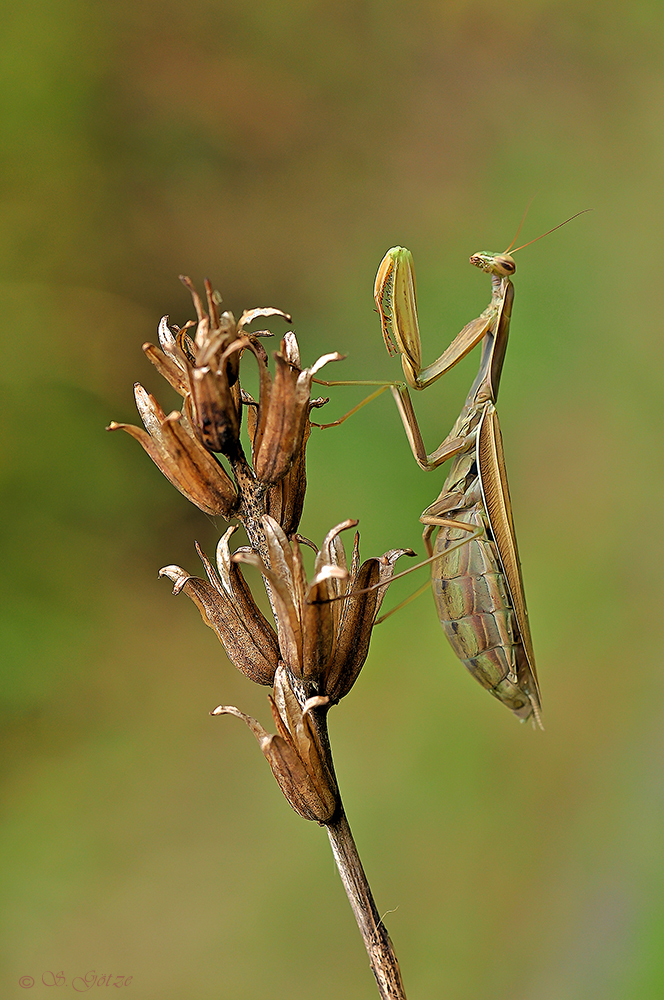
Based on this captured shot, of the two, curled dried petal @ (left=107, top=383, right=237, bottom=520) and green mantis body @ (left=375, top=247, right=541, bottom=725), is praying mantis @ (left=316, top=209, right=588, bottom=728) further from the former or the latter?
curled dried petal @ (left=107, top=383, right=237, bottom=520)

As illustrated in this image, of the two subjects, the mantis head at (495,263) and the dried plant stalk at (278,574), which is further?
the mantis head at (495,263)

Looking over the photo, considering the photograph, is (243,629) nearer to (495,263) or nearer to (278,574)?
(278,574)

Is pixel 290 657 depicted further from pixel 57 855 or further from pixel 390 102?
pixel 390 102

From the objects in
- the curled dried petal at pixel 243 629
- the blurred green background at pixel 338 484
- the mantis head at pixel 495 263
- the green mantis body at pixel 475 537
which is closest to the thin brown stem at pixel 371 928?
the curled dried petal at pixel 243 629

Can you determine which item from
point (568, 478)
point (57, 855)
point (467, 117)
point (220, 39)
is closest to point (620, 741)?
point (568, 478)

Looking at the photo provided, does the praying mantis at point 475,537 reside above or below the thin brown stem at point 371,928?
above

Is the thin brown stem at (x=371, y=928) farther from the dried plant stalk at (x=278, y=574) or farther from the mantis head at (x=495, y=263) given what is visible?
the mantis head at (x=495, y=263)
